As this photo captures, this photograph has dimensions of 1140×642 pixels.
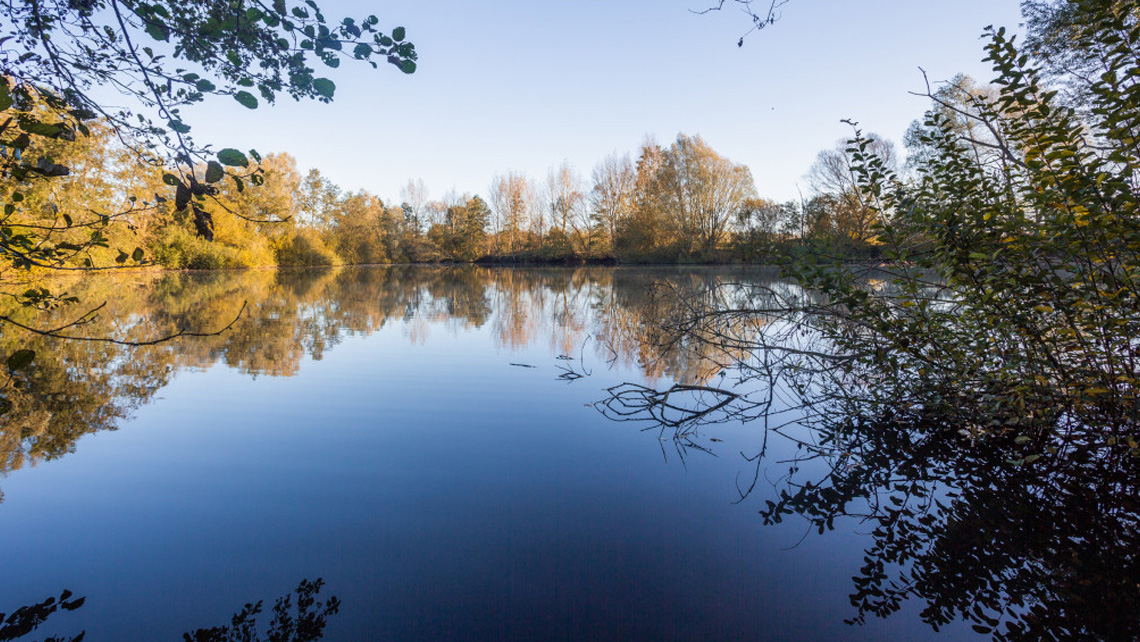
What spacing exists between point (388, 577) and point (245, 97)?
221 centimetres

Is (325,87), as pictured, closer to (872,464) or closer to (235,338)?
(872,464)

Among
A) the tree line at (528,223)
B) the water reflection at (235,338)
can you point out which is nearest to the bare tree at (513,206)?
the tree line at (528,223)

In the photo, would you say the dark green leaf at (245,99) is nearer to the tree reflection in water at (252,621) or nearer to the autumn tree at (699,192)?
the tree reflection in water at (252,621)

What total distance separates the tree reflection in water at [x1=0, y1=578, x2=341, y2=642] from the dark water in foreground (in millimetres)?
61

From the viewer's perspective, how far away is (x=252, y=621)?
228cm

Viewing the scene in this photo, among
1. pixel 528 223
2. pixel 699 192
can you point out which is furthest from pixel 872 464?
pixel 528 223

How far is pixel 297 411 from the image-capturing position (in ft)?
17.5

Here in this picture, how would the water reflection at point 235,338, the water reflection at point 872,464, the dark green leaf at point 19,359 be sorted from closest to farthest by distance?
1. the dark green leaf at point 19,359
2. the water reflection at point 872,464
3. the water reflection at point 235,338

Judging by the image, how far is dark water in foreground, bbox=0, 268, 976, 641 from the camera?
7.67ft

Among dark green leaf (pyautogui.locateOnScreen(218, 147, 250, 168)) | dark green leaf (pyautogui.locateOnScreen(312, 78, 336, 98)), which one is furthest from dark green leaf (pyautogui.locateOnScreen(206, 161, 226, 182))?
dark green leaf (pyautogui.locateOnScreen(312, 78, 336, 98))

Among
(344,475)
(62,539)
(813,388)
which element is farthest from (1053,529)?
(62,539)

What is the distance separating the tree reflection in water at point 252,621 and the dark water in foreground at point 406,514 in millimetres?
61

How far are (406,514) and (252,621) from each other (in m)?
1.02

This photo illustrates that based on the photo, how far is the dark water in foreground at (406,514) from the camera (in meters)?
2.34
